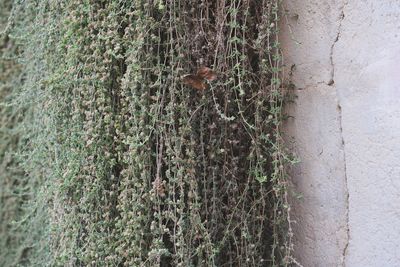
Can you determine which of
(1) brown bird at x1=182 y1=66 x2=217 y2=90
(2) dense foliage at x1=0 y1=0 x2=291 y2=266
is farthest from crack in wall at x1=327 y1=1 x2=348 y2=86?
(1) brown bird at x1=182 y1=66 x2=217 y2=90

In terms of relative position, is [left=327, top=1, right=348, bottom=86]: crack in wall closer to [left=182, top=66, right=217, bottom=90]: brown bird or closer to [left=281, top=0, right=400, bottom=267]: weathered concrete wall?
[left=281, top=0, right=400, bottom=267]: weathered concrete wall

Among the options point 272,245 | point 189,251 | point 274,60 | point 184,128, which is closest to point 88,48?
point 184,128

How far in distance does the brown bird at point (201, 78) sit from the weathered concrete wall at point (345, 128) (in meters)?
0.33

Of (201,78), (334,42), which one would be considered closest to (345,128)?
(334,42)

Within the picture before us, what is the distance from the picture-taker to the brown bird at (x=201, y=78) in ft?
5.93

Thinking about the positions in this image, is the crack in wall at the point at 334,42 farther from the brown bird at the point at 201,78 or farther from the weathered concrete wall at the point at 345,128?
the brown bird at the point at 201,78

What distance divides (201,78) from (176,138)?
20cm

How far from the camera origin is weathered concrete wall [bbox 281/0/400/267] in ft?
5.57

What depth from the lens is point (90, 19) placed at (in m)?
1.97

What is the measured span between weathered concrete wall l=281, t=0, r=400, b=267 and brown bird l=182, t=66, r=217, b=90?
328mm

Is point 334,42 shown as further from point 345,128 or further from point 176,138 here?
point 176,138

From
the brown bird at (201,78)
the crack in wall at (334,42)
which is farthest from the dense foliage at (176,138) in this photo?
the crack in wall at (334,42)

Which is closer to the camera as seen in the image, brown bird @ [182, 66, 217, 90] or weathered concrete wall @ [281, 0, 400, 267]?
weathered concrete wall @ [281, 0, 400, 267]

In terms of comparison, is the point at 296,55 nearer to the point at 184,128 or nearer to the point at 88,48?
the point at 184,128
